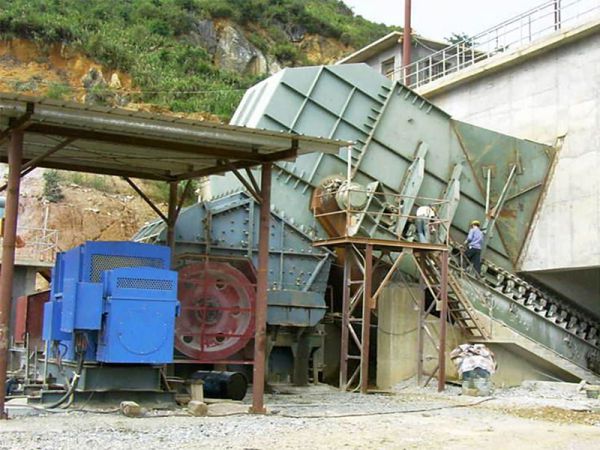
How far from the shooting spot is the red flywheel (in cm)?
1275

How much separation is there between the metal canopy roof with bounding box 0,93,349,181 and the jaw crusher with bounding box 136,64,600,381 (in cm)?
210

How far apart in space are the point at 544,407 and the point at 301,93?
7734mm

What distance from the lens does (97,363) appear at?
10.9m

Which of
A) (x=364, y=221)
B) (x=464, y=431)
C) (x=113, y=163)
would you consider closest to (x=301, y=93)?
(x=364, y=221)

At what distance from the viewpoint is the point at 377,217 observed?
54.7ft

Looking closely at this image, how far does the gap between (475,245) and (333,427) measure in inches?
344

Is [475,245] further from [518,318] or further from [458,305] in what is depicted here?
[518,318]

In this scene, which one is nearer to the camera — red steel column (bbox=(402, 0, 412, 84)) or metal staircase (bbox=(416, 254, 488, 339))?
metal staircase (bbox=(416, 254, 488, 339))

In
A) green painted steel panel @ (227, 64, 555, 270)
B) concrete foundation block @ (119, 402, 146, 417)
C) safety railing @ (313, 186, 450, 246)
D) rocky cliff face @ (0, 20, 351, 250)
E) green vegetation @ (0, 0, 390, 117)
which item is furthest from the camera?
green vegetation @ (0, 0, 390, 117)

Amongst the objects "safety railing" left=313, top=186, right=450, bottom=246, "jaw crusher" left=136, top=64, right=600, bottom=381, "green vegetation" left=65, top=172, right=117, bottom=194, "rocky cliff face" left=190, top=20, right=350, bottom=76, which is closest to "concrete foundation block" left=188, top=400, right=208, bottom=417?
"jaw crusher" left=136, top=64, right=600, bottom=381

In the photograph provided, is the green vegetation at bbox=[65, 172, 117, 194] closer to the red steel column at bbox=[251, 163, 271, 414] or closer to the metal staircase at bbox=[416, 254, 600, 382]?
the metal staircase at bbox=[416, 254, 600, 382]

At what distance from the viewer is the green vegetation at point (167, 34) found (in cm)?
3681

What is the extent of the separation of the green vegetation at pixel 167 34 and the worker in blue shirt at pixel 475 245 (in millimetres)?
20760

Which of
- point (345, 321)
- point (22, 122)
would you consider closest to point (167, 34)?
point (345, 321)
